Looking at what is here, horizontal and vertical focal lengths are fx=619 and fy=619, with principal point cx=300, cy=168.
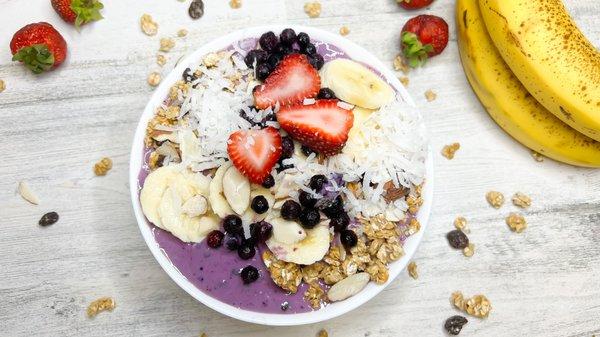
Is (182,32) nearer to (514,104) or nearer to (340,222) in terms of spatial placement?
(340,222)

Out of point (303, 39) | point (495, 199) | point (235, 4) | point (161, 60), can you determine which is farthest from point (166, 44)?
point (495, 199)

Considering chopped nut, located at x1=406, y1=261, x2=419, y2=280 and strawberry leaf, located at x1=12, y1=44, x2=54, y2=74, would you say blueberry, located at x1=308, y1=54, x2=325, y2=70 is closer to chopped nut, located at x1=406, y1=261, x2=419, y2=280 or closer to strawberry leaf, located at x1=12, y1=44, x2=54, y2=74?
chopped nut, located at x1=406, y1=261, x2=419, y2=280

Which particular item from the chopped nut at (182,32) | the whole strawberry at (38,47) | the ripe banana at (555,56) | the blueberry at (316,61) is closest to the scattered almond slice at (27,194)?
the whole strawberry at (38,47)

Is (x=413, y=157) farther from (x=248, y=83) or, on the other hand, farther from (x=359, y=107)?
(x=248, y=83)

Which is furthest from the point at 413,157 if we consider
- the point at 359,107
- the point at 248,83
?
the point at 248,83

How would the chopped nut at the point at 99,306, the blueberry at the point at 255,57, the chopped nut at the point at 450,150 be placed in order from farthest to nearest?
the chopped nut at the point at 450,150, the chopped nut at the point at 99,306, the blueberry at the point at 255,57

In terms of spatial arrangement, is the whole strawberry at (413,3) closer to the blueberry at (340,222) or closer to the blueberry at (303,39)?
the blueberry at (303,39)

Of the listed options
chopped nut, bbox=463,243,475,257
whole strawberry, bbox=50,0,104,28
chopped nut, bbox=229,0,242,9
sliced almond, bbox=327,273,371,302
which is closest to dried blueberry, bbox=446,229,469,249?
chopped nut, bbox=463,243,475,257
